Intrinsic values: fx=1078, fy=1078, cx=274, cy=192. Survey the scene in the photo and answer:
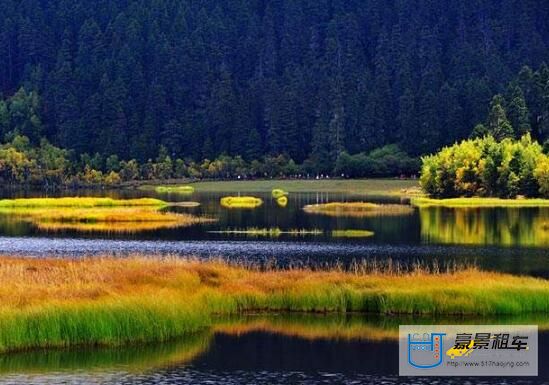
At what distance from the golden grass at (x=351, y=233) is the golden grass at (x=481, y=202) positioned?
2297 inches

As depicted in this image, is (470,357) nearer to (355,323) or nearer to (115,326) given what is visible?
(355,323)

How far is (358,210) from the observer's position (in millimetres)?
141000

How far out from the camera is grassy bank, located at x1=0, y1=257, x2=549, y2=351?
44969 millimetres

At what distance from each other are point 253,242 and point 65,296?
4593 centimetres

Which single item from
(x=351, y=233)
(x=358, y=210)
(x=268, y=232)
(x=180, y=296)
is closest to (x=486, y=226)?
(x=351, y=233)

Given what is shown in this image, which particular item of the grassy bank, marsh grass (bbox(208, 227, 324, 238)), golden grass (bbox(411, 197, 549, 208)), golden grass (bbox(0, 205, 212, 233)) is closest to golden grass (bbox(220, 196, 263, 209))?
golden grass (bbox(0, 205, 212, 233))

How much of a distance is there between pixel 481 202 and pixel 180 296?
119382 mm

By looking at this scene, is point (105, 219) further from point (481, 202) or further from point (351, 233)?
point (481, 202)

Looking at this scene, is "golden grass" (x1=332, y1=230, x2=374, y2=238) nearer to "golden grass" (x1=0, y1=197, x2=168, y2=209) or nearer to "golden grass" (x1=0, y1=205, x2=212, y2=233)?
"golden grass" (x1=0, y1=205, x2=212, y2=233)

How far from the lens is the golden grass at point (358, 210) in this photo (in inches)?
5261

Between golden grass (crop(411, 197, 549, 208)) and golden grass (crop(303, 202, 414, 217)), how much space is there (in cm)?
1549

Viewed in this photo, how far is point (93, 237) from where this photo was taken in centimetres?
9750

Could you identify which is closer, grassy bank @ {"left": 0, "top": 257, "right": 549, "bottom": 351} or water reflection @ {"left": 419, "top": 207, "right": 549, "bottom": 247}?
grassy bank @ {"left": 0, "top": 257, "right": 549, "bottom": 351}

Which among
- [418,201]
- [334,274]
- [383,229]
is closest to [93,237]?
[383,229]
